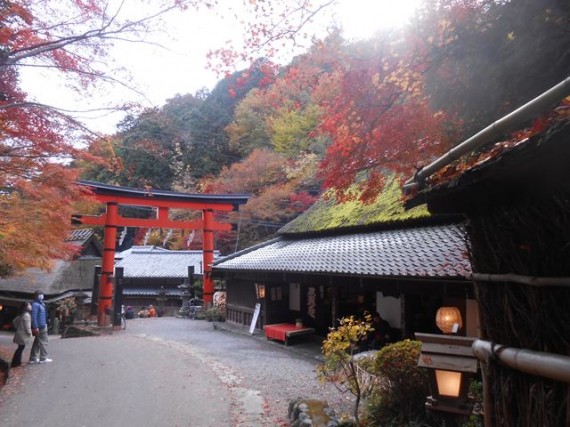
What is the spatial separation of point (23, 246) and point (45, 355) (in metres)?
2.70

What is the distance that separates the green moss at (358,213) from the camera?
37.2ft

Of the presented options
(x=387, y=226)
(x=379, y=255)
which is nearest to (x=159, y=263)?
(x=387, y=226)

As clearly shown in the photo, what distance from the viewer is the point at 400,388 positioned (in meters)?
5.42

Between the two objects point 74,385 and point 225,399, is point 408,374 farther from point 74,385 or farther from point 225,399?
point 74,385

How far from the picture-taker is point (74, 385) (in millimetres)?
8438

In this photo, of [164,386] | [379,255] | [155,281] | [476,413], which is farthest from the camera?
[155,281]

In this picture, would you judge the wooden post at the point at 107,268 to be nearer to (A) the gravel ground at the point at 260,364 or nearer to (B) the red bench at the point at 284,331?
(A) the gravel ground at the point at 260,364

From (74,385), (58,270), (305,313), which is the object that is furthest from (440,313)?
(58,270)

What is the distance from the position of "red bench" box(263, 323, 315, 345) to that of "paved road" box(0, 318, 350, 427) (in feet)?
0.91

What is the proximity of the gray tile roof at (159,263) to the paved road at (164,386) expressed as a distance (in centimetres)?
1463

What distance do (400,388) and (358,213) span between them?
8.42 metres

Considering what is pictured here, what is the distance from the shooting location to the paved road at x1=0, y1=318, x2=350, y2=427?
6559 mm

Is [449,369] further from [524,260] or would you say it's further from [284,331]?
[284,331]

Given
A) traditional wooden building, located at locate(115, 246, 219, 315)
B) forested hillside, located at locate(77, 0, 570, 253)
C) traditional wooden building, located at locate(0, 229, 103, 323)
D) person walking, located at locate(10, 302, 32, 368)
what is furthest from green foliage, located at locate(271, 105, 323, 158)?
person walking, located at locate(10, 302, 32, 368)
